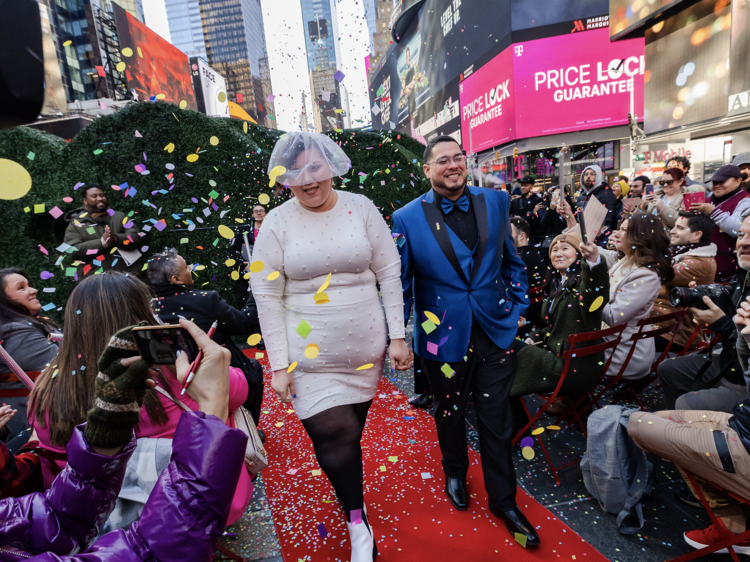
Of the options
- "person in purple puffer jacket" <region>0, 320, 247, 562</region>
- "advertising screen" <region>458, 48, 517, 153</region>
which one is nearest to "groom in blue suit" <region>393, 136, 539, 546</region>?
"person in purple puffer jacket" <region>0, 320, 247, 562</region>

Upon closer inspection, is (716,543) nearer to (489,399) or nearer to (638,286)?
(489,399)

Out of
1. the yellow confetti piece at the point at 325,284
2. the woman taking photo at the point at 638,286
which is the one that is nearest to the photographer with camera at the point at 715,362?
the woman taking photo at the point at 638,286

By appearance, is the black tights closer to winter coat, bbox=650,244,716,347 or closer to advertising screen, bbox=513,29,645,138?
winter coat, bbox=650,244,716,347

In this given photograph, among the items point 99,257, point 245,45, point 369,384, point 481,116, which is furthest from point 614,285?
point 245,45

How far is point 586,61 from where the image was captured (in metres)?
16.8

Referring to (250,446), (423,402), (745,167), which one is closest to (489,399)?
(250,446)

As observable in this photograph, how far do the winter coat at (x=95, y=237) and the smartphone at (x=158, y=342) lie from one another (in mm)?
4842

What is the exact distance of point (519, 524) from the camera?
214cm

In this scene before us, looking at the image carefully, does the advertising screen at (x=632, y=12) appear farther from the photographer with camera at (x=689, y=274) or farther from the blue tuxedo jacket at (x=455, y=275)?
the blue tuxedo jacket at (x=455, y=275)

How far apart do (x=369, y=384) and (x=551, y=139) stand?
61.0 feet

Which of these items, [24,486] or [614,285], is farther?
[614,285]

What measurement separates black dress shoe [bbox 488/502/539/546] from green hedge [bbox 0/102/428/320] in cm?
505

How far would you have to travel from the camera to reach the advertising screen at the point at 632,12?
989 centimetres

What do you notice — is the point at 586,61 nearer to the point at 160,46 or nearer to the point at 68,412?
the point at 68,412
